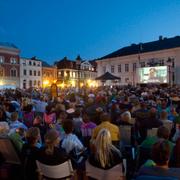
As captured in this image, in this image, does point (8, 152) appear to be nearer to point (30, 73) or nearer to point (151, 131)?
point (151, 131)

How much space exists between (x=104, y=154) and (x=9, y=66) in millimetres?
57346

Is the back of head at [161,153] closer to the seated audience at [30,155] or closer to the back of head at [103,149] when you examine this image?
the back of head at [103,149]

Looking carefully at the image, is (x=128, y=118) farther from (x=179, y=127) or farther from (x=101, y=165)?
(x=101, y=165)

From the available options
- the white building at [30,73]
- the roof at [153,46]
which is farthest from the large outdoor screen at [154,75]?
the white building at [30,73]

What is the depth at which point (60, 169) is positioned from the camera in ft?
13.5

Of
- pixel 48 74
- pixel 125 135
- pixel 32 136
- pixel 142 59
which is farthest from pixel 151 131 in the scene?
pixel 48 74

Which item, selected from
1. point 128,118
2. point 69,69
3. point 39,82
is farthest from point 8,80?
point 128,118

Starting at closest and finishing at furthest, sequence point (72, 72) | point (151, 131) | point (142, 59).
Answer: point (151, 131) → point (142, 59) → point (72, 72)

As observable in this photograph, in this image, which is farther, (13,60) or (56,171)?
(13,60)

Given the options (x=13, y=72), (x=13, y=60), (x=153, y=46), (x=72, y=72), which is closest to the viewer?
(x=153, y=46)

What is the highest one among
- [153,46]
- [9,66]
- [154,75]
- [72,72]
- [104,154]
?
[153,46]

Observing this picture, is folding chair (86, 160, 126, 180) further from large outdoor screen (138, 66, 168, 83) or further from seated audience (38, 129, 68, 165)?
large outdoor screen (138, 66, 168, 83)

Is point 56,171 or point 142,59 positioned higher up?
point 142,59

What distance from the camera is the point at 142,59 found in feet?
173
